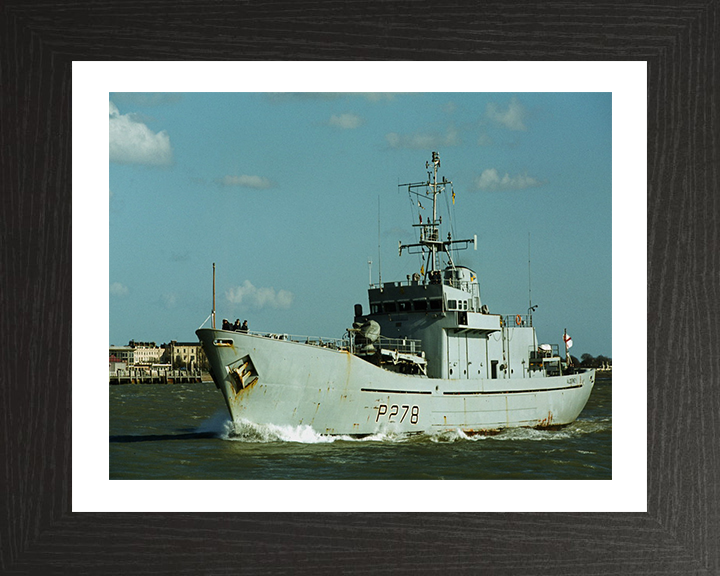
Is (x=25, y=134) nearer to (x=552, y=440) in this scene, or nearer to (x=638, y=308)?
(x=638, y=308)

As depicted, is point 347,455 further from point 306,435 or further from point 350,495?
point 350,495

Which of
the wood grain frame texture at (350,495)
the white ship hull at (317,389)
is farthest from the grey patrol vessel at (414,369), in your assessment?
the wood grain frame texture at (350,495)

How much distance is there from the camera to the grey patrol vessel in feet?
30.2

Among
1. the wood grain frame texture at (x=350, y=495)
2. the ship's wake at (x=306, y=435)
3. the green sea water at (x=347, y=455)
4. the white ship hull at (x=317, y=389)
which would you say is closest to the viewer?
the wood grain frame texture at (x=350, y=495)

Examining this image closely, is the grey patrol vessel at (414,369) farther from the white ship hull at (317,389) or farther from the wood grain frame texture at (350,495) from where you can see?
the wood grain frame texture at (350,495)

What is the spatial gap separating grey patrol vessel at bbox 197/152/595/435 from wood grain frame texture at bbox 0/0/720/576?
12.0ft

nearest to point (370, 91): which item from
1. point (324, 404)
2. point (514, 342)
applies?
point (324, 404)

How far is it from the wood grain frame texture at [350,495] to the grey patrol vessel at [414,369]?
366 centimetres

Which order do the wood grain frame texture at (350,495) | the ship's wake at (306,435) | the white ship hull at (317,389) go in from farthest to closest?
the white ship hull at (317,389) → the ship's wake at (306,435) → the wood grain frame texture at (350,495)

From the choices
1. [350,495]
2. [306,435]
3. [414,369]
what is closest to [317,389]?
[306,435]

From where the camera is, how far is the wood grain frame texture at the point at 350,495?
5426mm

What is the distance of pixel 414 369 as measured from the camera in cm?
1103

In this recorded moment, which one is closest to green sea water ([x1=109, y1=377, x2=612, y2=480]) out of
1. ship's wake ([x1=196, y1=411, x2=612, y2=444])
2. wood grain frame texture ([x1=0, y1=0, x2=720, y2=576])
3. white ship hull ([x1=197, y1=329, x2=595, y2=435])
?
ship's wake ([x1=196, y1=411, x2=612, y2=444])

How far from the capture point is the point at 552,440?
10531 mm
